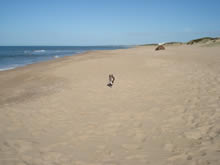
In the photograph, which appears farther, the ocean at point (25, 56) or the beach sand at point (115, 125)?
the ocean at point (25, 56)

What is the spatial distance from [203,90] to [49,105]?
16.8 ft

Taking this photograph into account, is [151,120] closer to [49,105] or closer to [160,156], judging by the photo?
[160,156]

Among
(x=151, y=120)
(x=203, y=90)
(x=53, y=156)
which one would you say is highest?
(x=203, y=90)

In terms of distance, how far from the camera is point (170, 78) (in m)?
7.77

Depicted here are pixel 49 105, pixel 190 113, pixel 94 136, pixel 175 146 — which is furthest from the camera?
pixel 49 105

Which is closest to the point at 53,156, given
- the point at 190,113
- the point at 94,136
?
the point at 94,136

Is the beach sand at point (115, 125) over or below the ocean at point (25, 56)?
below

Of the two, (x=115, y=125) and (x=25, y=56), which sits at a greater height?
(x=25, y=56)

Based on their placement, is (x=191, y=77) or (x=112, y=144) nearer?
(x=112, y=144)

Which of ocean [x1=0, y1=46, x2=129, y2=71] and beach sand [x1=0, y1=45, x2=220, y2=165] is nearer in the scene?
beach sand [x1=0, y1=45, x2=220, y2=165]

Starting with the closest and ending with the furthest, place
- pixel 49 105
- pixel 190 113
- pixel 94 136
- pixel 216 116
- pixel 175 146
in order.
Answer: pixel 175 146 < pixel 94 136 < pixel 216 116 < pixel 190 113 < pixel 49 105

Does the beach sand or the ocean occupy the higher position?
the ocean

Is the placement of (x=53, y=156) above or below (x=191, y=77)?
below

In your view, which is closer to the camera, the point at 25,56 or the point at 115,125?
the point at 115,125
